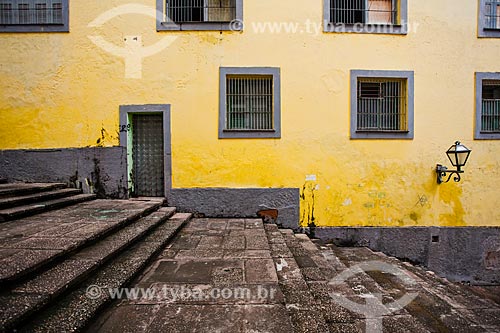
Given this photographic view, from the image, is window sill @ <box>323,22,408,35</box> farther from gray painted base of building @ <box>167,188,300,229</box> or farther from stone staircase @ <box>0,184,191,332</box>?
stone staircase @ <box>0,184,191,332</box>

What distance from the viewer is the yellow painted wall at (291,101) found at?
5469mm

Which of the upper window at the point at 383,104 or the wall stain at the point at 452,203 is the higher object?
the upper window at the point at 383,104

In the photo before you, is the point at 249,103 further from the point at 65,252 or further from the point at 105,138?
the point at 65,252

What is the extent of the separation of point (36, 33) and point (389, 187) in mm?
7987

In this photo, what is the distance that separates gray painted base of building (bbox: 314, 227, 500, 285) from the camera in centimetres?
548

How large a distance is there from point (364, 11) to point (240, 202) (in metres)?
4.96

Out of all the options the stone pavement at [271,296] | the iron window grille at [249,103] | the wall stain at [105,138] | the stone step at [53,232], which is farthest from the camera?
the iron window grille at [249,103]

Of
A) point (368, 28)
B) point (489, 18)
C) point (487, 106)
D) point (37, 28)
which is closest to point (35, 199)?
point (37, 28)

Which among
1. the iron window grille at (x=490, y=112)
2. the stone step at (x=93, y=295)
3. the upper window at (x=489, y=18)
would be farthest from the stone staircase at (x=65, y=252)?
the upper window at (x=489, y=18)

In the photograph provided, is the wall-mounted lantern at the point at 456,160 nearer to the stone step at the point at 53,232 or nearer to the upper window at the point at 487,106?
the upper window at the point at 487,106

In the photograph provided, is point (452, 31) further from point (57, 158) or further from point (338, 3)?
point (57, 158)

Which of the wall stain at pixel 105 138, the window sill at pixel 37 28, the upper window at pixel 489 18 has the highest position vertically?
the upper window at pixel 489 18

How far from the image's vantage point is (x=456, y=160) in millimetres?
5172

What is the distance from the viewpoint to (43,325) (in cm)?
180
